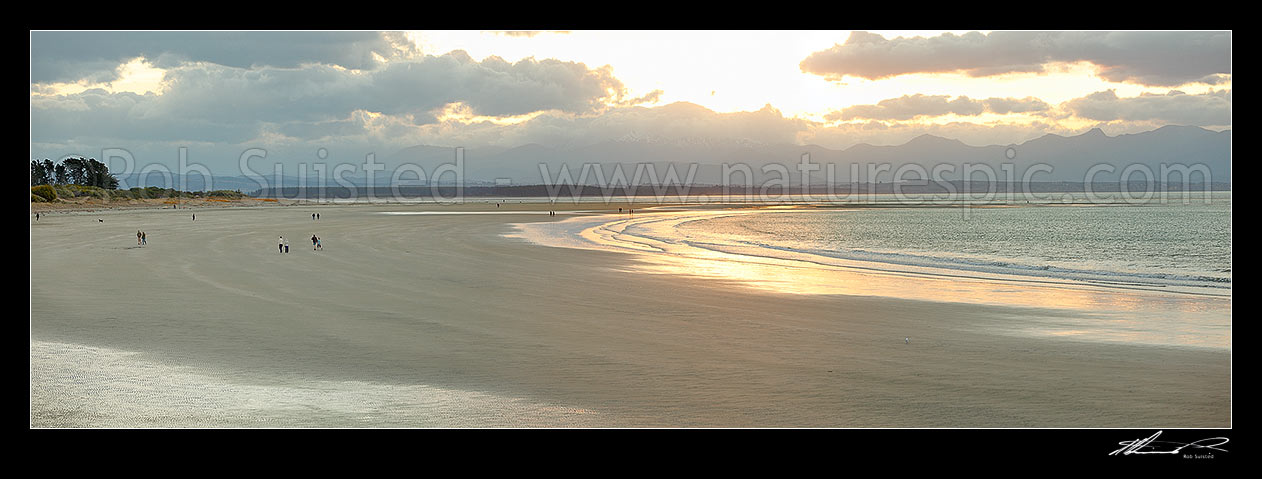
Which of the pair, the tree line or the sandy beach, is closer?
the sandy beach

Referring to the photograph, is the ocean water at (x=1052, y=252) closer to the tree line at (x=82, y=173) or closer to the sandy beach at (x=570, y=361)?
the sandy beach at (x=570, y=361)

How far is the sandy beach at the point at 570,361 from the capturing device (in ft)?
28.6

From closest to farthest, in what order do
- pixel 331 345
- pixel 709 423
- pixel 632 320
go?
pixel 709 423 → pixel 331 345 → pixel 632 320

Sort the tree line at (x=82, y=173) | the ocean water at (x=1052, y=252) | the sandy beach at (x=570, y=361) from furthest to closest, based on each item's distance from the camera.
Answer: the tree line at (x=82, y=173), the ocean water at (x=1052, y=252), the sandy beach at (x=570, y=361)

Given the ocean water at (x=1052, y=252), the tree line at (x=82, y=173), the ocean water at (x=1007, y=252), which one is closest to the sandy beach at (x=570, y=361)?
the ocean water at (x=1007, y=252)

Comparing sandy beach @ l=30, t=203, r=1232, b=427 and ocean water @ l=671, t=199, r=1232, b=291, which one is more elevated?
ocean water @ l=671, t=199, r=1232, b=291

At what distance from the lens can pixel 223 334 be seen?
45.7ft

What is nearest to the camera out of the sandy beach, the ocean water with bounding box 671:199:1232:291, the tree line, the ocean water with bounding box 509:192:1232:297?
the sandy beach

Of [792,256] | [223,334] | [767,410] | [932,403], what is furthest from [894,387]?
[792,256]

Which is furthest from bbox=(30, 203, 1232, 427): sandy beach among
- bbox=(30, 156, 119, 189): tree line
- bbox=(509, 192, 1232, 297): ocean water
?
bbox=(30, 156, 119, 189): tree line

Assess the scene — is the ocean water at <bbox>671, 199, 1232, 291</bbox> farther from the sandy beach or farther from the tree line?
the tree line

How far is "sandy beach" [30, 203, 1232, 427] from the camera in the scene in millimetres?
8727

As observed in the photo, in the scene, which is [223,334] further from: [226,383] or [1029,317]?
[1029,317]

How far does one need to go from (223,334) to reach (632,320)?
6931 millimetres
